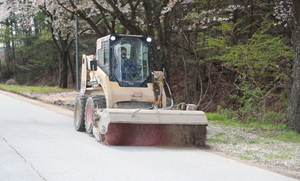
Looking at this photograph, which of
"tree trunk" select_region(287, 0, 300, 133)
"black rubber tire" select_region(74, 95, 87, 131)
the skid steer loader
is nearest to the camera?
the skid steer loader

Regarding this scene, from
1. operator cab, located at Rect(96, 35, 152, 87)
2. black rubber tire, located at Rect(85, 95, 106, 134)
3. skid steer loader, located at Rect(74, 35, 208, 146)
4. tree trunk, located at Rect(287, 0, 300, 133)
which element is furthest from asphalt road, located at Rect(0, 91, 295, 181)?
tree trunk, located at Rect(287, 0, 300, 133)

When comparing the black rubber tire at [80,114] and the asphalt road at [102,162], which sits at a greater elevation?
the black rubber tire at [80,114]

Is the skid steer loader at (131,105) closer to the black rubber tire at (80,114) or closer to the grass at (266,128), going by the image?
the black rubber tire at (80,114)

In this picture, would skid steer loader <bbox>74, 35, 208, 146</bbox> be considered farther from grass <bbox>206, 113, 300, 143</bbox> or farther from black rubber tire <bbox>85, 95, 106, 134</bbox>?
grass <bbox>206, 113, 300, 143</bbox>

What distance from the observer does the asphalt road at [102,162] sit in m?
6.70

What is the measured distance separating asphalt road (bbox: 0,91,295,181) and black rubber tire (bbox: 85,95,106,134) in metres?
0.74

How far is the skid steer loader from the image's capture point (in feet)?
31.0

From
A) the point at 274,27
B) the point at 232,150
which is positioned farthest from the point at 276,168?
the point at 274,27

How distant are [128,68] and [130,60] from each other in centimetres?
23

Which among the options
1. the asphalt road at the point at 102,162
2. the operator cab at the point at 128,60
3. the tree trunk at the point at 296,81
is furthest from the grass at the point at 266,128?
the operator cab at the point at 128,60

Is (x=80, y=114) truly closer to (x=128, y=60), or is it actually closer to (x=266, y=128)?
(x=128, y=60)

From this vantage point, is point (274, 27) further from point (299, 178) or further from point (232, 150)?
point (299, 178)

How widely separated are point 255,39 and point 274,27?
79.1 inches

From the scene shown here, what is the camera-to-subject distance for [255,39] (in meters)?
19.1
